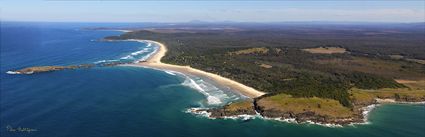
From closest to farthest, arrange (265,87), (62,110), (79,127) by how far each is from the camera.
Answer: (79,127), (62,110), (265,87)

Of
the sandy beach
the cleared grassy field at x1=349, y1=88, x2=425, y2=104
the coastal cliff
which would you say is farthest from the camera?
Answer: the sandy beach

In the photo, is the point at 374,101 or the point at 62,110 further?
the point at 374,101

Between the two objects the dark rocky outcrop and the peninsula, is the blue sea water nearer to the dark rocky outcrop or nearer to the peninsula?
the peninsula

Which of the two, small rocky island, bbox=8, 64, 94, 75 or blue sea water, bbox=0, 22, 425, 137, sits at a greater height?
small rocky island, bbox=8, 64, 94, 75

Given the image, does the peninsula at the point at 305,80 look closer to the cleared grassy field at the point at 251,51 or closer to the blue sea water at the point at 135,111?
the cleared grassy field at the point at 251,51

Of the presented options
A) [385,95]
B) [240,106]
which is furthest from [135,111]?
[385,95]

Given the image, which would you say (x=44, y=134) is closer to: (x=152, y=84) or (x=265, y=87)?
(x=152, y=84)

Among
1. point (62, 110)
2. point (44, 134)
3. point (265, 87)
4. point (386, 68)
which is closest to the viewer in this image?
point (44, 134)

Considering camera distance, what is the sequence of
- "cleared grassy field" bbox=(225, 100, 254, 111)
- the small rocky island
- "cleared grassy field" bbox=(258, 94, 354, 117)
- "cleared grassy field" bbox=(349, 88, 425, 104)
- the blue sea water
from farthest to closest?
the small rocky island < "cleared grassy field" bbox=(349, 88, 425, 104) < "cleared grassy field" bbox=(225, 100, 254, 111) < "cleared grassy field" bbox=(258, 94, 354, 117) < the blue sea water

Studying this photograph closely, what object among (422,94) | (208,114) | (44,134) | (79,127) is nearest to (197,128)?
(208,114)

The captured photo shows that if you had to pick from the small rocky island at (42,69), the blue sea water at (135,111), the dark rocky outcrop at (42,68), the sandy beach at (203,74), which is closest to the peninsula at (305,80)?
the sandy beach at (203,74)

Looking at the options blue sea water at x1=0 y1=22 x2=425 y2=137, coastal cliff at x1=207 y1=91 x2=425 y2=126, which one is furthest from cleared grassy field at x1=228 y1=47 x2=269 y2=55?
coastal cliff at x1=207 y1=91 x2=425 y2=126
